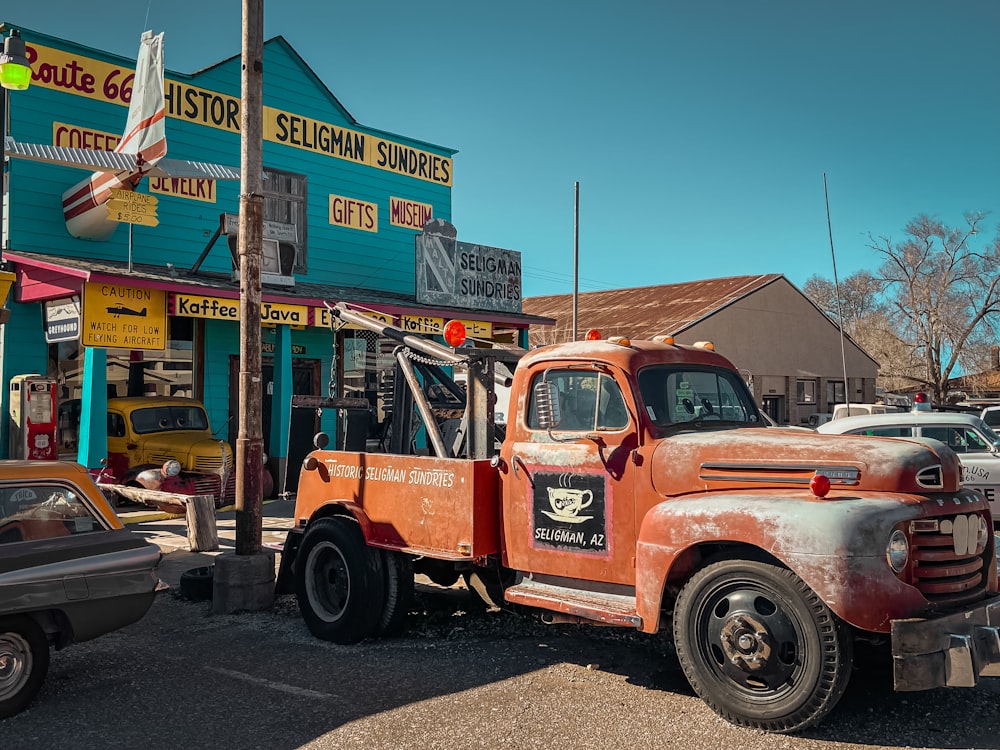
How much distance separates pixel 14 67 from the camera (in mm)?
8938

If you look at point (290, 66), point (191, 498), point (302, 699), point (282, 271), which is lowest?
point (302, 699)

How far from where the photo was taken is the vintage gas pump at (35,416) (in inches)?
491

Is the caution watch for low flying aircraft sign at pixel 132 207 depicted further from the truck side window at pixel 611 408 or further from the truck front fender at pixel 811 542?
the truck front fender at pixel 811 542

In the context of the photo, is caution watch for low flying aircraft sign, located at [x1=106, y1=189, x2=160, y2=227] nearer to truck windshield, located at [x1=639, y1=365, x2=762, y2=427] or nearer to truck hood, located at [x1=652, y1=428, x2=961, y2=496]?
truck windshield, located at [x1=639, y1=365, x2=762, y2=427]

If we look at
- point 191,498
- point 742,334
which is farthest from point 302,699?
point 742,334

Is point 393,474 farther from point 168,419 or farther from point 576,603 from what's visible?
point 168,419

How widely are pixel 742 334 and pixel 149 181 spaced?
21382 mm

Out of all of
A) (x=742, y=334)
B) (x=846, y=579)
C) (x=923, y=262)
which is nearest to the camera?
(x=846, y=579)

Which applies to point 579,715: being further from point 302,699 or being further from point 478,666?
point 302,699

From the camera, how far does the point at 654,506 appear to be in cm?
546

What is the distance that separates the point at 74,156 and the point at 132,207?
1.55 meters

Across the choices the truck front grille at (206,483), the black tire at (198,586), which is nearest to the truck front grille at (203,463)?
the truck front grille at (206,483)

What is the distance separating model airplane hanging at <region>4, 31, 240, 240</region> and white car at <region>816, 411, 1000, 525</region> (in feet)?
32.2

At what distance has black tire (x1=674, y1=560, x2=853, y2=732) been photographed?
4707 mm
